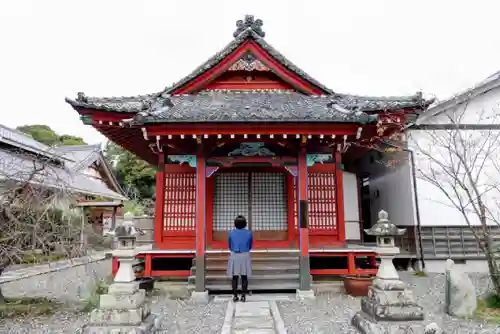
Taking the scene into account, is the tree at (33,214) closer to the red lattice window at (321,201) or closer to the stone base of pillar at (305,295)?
the stone base of pillar at (305,295)

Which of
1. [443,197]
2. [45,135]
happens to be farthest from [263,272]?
[45,135]

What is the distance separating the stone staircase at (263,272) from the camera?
7.66m

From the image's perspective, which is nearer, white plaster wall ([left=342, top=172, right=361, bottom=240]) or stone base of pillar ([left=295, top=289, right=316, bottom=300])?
stone base of pillar ([left=295, top=289, right=316, bottom=300])

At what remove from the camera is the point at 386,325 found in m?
4.77

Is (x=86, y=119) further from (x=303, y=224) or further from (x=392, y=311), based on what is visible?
(x=392, y=311)

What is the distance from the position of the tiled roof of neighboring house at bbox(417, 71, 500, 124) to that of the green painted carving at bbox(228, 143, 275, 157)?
5.21 metres

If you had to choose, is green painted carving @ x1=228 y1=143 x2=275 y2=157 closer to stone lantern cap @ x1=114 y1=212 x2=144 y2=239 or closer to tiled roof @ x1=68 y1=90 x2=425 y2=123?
tiled roof @ x1=68 y1=90 x2=425 y2=123

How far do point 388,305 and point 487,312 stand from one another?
95.6 inches

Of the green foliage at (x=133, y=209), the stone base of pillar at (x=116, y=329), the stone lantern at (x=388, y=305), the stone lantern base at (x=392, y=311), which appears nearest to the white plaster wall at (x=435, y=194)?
the stone lantern at (x=388, y=305)

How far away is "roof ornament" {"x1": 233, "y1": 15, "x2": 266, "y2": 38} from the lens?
9938 mm

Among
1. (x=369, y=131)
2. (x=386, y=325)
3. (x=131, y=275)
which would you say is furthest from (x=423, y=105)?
(x=131, y=275)

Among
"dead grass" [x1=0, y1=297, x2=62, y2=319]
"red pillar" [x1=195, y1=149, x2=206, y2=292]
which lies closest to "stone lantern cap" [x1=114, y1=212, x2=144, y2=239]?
"red pillar" [x1=195, y1=149, x2=206, y2=292]

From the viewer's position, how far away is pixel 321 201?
8930 millimetres

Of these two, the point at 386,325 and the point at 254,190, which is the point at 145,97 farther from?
the point at 386,325
